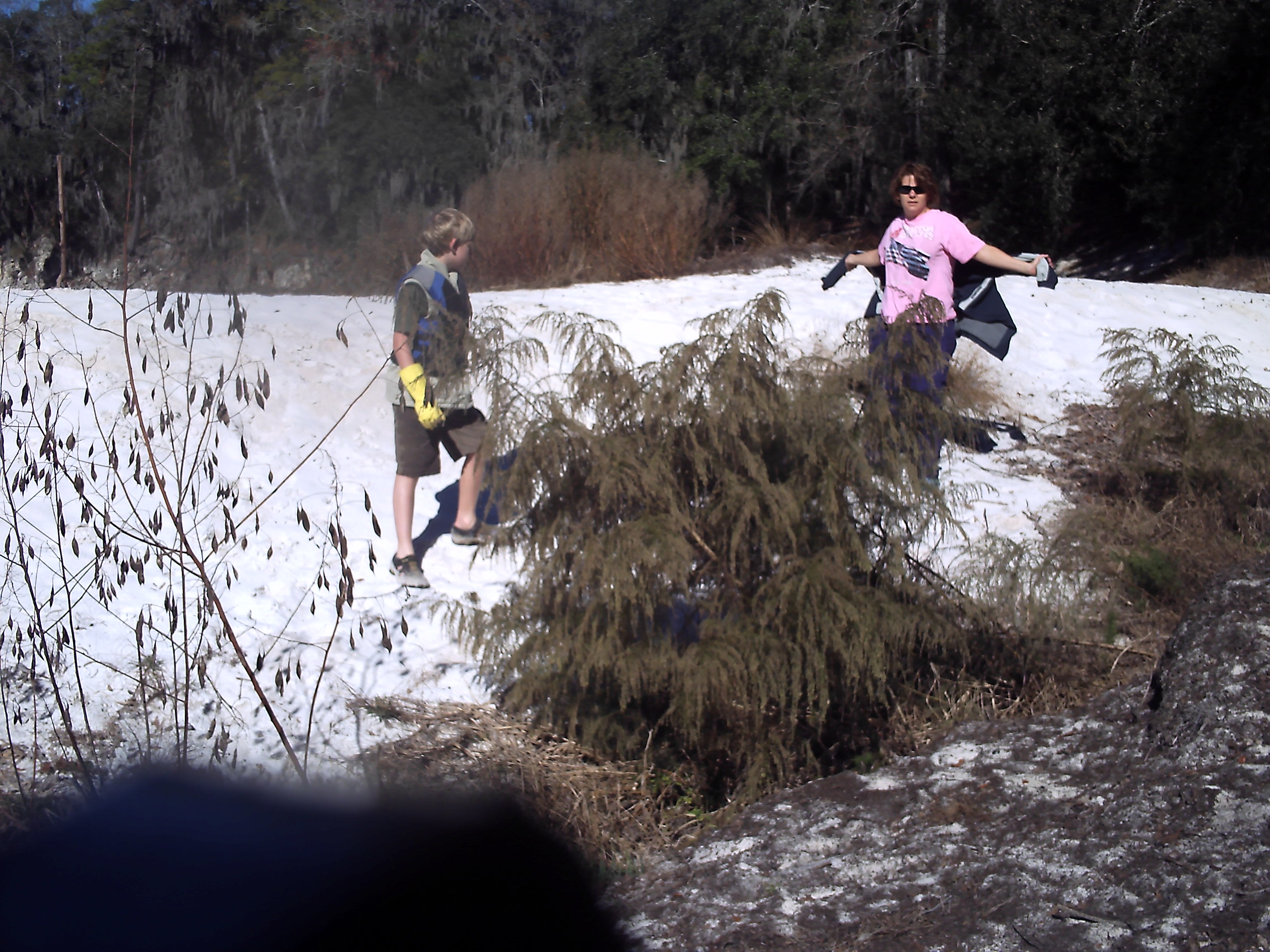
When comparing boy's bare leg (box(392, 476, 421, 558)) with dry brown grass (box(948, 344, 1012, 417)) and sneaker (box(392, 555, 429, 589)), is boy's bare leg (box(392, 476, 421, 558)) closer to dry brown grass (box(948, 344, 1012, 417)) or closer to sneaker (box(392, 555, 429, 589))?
sneaker (box(392, 555, 429, 589))

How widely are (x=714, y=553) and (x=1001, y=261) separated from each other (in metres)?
2.73

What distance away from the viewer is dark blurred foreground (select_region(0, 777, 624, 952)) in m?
2.94

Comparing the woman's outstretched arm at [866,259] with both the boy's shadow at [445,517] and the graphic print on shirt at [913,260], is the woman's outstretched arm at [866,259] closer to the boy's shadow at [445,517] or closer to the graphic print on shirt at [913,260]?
the graphic print on shirt at [913,260]

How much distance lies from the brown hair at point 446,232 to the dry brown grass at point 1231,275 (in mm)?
8493

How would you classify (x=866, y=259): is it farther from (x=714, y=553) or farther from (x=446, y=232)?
(x=714, y=553)

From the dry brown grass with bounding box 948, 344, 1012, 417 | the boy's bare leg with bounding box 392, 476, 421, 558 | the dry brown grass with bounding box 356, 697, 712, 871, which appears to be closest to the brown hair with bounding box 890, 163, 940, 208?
the dry brown grass with bounding box 948, 344, 1012, 417

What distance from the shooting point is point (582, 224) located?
34.0ft

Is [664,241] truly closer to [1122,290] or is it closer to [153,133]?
[1122,290]

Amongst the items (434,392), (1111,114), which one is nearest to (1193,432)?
(434,392)

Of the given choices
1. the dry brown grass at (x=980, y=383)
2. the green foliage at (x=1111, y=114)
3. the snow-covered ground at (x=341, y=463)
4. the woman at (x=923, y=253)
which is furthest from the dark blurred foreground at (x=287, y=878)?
the green foliage at (x=1111, y=114)

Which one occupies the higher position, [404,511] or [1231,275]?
[1231,275]

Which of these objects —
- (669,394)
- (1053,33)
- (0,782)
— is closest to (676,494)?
(669,394)

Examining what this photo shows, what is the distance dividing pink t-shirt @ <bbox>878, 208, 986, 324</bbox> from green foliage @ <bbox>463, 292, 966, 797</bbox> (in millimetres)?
1939

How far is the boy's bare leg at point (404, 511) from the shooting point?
4879 mm
